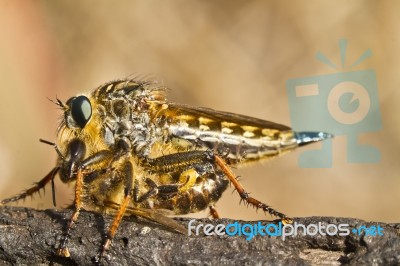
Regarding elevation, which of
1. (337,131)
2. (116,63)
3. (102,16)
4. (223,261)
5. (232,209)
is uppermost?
(102,16)

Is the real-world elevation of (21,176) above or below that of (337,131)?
below

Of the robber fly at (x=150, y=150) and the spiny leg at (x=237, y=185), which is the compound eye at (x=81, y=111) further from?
the spiny leg at (x=237, y=185)

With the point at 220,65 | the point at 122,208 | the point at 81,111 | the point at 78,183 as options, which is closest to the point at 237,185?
the point at 122,208

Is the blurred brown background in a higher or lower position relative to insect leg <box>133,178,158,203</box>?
higher

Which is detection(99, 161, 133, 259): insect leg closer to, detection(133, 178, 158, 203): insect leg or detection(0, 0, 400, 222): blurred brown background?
detection(133, 178, 158, 203): insect leg

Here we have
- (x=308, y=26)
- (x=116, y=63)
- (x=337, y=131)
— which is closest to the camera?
(x=337, y=131)

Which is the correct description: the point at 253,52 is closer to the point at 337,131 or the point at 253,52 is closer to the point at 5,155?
the point at 337,131

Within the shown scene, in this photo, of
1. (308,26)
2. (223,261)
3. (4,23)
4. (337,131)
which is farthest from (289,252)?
(4,23)

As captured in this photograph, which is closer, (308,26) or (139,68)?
(308,26)

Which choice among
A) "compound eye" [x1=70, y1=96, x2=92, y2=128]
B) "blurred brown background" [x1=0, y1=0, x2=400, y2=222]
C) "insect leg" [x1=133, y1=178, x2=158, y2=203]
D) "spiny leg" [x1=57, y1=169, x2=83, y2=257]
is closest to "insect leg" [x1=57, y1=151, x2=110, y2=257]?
"spiny leg" [x1=57, y1=169, x2=83, y2=257]
